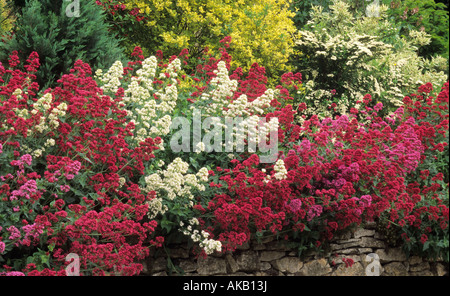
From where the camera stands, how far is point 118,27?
8.95 m

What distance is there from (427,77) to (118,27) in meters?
5.01

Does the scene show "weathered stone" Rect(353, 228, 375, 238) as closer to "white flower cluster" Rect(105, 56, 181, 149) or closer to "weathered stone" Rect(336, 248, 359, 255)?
"weathered stone" Rect(336, 248, 359, 255)

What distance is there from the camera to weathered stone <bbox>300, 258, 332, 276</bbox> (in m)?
5.00

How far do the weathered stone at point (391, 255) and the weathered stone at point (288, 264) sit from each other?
88 cm

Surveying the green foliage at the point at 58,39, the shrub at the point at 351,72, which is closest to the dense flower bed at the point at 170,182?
the green foliage at the point at 58,39

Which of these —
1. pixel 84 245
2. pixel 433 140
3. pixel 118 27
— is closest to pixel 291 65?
pixel 118 27

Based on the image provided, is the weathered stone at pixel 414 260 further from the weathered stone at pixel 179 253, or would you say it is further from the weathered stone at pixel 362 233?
the weathered stone at pixel 179 253

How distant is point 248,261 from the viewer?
16.0 ft

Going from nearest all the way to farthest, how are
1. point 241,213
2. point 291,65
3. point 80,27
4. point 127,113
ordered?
point 241,213 → point 127,113 → point 80,27 → point 291,65

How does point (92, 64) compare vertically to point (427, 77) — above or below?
above

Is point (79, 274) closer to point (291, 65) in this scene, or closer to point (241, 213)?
point (241, 213)

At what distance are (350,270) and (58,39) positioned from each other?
4788mm

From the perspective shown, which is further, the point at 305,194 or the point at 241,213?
the point at 305,194

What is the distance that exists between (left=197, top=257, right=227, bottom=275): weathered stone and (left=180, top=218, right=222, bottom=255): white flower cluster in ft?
0.68
